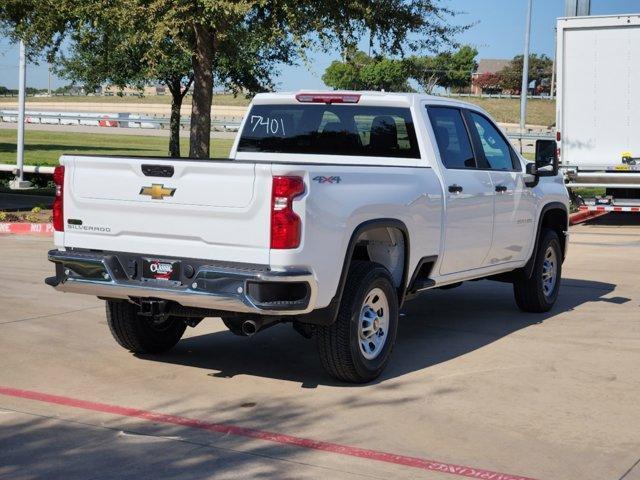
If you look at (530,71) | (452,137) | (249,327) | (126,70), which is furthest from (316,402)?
(530,71)

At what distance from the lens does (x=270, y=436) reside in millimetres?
6207

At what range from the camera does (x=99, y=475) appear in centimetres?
547

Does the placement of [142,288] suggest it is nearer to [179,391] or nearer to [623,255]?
[179,391]

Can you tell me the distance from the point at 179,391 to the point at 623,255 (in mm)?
9984

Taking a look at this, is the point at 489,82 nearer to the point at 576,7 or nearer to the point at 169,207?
the point at 576,7

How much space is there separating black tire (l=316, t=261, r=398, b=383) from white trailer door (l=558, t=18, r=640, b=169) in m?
12.9

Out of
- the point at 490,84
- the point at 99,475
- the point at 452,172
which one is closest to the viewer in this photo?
the point at 99,475

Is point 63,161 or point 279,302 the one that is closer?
point 279,302

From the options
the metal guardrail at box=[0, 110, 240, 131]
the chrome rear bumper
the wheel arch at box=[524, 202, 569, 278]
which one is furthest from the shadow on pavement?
the metal guardrail at box=[0, 110, 240, 131]

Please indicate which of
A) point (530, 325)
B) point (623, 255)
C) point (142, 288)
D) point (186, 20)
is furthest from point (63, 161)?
point (623, 255)

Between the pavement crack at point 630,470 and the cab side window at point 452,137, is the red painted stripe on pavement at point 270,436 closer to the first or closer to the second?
the pavement crack at point 630,470

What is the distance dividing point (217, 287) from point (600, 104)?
14.0 meters

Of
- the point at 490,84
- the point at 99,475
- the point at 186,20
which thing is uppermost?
the point at 490,84

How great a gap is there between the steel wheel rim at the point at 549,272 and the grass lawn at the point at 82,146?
21.8 metres
